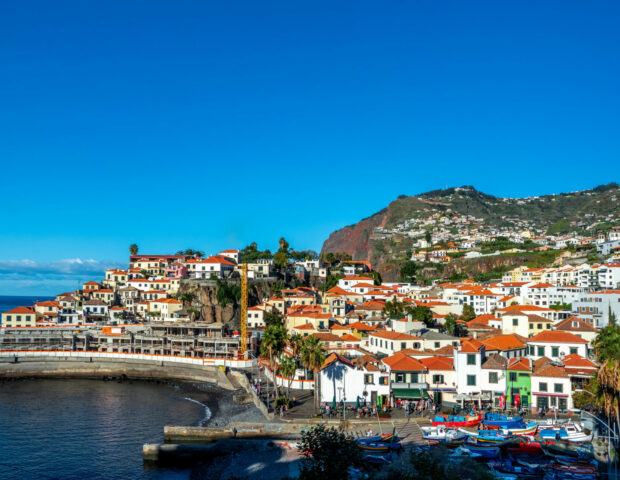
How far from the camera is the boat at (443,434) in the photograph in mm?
34438

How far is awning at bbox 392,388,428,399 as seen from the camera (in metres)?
42.6

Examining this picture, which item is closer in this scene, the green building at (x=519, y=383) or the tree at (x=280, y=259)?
the green building at (x=519, y=383)

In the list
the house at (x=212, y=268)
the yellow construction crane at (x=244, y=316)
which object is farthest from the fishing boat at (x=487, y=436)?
the house at (x=212, y=268)

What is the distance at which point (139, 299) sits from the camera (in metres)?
112

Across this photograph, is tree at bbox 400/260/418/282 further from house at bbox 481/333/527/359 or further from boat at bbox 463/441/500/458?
boat at bbox 463/441/500/458

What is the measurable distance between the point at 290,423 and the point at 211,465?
6.97 metres

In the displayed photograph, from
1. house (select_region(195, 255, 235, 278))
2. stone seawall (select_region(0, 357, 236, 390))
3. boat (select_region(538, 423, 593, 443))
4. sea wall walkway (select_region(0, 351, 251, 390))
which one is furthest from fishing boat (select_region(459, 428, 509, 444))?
house (select_region(195, 255, 235, 278))

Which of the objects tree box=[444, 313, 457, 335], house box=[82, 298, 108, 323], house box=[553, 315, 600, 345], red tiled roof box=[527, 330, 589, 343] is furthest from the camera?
house box=[82, 298, 108, 323]

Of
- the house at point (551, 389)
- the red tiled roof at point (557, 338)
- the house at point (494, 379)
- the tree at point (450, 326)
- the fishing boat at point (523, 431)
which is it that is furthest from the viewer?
the tree at point (450, 326)

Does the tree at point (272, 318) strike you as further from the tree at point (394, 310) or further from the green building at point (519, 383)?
the green building at point (519, 383)

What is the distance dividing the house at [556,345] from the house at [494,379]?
6.78m

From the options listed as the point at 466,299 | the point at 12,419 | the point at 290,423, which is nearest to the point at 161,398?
the point at 12,419

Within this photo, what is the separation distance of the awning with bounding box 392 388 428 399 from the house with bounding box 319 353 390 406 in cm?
88

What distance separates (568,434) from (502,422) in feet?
13.8
